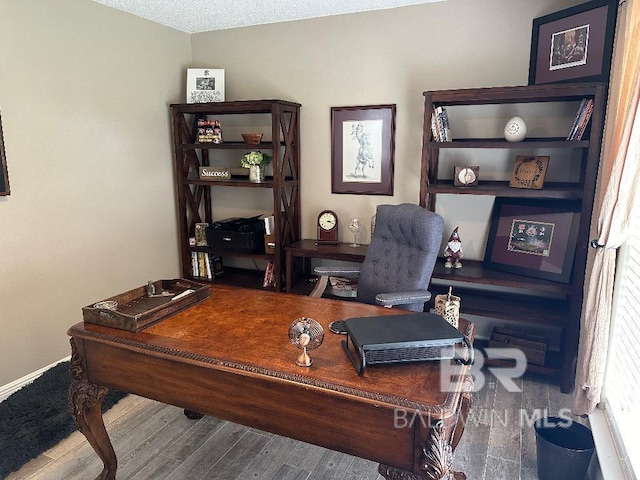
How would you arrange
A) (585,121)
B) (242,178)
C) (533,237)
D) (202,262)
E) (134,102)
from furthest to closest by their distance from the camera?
(202,262), (242,178), (134,102), (533,237), (585,121)

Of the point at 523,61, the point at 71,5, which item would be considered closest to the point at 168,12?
the point at 71,5

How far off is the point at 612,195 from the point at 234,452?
223 centimetres

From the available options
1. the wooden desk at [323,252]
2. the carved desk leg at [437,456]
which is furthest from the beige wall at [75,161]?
the carved desk leg at [437,456]

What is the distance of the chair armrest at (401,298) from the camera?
88.5 inches

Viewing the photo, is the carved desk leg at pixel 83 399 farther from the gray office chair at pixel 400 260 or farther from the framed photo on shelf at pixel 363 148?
the framed photo on shelf at pixel 363 148

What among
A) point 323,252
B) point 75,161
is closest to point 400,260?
point 323,252

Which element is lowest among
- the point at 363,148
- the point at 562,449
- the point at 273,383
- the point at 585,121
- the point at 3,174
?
the point at 562,449

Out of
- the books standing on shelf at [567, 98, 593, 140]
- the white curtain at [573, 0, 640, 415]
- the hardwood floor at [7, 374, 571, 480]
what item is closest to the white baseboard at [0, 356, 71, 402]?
the hardwood floor at [7, 374, 571, 480]

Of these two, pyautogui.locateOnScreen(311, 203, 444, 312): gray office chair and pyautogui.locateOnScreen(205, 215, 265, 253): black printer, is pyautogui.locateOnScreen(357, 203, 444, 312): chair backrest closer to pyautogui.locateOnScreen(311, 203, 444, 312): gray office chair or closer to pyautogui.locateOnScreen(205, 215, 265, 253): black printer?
pyautogui.locateOnScreen(311, 203, 444, 312): gray office chair

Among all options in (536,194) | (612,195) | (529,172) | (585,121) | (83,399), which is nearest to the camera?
(83,399)

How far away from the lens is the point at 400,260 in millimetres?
2609

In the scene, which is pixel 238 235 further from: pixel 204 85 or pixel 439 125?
pixel 439 125

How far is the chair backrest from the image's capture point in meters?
2.46

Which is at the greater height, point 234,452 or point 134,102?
point 134,102
